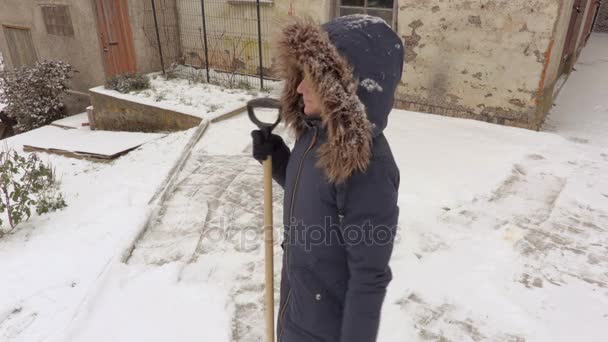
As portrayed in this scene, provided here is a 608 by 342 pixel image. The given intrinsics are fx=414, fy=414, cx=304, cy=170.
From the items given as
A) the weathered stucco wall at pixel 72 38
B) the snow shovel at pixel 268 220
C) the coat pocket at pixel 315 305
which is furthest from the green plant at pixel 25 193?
the weathered stucco wall at pixel 72 38

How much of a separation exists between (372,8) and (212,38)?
11.3 feet

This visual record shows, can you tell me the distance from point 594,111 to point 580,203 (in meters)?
3.25

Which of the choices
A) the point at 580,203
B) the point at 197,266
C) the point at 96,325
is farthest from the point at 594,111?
the point at 96,325

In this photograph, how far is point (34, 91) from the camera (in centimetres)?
830

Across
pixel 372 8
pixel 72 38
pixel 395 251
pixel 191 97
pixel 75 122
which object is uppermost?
pixel 372 8

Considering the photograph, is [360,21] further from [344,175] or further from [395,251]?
[395,251]

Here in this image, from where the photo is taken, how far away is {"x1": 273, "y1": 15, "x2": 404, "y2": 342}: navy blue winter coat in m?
1.30

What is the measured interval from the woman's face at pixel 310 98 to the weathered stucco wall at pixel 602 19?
14.2 metres

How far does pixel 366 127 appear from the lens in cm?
131

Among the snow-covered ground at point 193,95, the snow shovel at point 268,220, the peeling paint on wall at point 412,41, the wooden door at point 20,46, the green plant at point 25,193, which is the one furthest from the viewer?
the wooden door at point 20,46

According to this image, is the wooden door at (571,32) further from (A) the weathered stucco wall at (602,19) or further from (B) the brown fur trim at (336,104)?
(B) the brown fur trim at (336,104)

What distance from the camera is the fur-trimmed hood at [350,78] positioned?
1292mm

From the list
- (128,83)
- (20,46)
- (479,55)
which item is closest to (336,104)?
(479,55)

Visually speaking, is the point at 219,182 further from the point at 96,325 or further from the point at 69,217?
the point at 96,325
